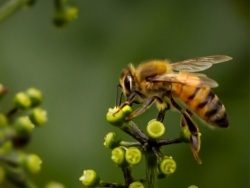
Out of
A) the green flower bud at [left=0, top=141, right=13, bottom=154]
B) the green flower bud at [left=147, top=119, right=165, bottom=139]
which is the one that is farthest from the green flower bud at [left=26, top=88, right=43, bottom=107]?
the green flower bud at [left=147, top=119, right=165, bottom=139]

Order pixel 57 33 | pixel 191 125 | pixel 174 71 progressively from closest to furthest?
1. pixel 191 125
2. pixel 174 71
3. pixel 57 33

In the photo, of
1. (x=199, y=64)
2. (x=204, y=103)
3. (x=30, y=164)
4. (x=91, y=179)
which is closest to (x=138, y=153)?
(x=91, y=179)

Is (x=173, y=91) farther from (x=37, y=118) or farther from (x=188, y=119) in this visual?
(x=37, y=118)

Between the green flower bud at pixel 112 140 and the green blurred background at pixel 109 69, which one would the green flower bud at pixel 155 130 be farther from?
the green blurred background at pixel 109 69

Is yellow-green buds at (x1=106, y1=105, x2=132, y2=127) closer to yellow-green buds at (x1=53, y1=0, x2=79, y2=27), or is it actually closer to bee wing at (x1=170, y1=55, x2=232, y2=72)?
yellow-green buds at (x1=53, y1=0, x2=79, y2=27)

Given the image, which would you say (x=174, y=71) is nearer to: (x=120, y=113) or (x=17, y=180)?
(x=120, y=113)

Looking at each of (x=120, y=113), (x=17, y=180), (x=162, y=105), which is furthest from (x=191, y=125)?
(x=17, y=180)
